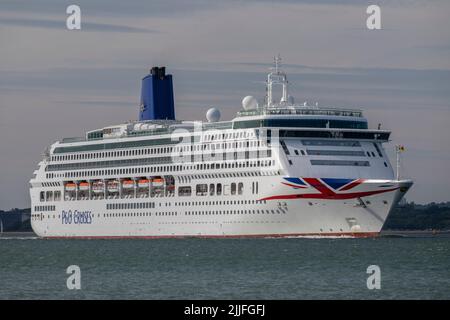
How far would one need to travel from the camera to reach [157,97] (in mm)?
124938

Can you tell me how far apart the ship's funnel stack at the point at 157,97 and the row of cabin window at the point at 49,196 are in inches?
419

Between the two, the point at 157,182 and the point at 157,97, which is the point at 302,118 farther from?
the point at 157,97

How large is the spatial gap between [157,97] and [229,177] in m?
25.0

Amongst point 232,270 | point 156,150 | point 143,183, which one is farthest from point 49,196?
point 232,270

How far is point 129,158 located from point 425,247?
30712mm

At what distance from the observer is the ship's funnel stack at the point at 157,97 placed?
124438 millimetres

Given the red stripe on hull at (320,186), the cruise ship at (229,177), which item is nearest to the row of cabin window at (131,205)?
the cruise ship at (229,177)

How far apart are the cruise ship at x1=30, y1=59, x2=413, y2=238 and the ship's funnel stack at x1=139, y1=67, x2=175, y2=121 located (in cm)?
15

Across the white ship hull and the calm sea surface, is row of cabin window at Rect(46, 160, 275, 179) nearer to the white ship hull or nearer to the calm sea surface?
the white ship hull

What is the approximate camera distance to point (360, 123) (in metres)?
103

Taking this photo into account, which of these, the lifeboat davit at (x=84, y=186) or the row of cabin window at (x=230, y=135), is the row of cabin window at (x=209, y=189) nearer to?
the row of cabin window at (x=230, y=135)

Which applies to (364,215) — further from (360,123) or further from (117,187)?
(117,187)

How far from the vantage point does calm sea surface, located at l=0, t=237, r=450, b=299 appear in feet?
187
